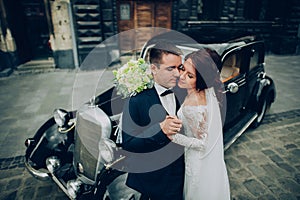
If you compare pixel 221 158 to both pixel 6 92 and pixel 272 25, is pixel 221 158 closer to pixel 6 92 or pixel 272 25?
pixel 6 92

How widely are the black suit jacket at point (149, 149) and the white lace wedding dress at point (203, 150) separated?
12cm

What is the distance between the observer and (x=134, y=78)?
2109 mm

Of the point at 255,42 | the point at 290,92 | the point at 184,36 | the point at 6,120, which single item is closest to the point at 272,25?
the point at 290,92

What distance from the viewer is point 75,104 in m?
5.93

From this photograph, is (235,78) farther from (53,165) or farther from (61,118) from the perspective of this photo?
(53,165)

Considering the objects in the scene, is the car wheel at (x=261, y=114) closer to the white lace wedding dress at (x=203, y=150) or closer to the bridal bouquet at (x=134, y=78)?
the white lace wedding dress at (x=203, y=150)

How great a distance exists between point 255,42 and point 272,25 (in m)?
8.67

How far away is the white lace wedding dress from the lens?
6.89 ft

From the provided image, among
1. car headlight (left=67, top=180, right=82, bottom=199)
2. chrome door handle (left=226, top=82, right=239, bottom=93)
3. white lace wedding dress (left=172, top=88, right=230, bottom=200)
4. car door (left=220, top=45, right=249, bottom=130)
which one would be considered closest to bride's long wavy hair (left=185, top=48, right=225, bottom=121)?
white lace wedding dress (left=172, top=88, right=230, bottom=200)

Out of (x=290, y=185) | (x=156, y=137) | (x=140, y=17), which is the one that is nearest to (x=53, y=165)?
(x=156, y=137)

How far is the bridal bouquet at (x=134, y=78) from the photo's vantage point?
6.86 feet

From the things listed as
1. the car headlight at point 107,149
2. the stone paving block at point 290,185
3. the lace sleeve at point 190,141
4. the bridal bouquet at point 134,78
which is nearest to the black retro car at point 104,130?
the car headlight at point 107,149

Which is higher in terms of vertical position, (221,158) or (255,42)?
(255,42)

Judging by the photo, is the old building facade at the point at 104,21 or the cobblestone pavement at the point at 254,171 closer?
the cobblestone pavement at the point at 254,171
